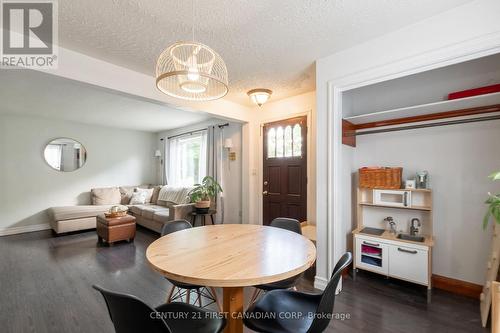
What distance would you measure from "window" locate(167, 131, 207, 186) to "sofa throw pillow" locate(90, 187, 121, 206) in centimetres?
134

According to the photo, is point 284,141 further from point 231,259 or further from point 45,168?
point 45,168

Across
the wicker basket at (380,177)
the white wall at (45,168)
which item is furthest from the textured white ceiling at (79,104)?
the wicker basket at (380,177)

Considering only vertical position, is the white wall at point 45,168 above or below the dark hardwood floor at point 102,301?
above

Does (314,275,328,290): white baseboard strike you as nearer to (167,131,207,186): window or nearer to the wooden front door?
the wooden front door

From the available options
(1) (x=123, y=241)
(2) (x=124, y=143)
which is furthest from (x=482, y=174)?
(2) (x=124, y=143)

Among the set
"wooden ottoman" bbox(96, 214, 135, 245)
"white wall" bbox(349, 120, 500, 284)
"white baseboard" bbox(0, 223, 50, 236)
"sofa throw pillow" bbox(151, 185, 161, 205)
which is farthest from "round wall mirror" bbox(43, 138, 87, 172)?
"white wall" bbox(349, 120, 500, 284)

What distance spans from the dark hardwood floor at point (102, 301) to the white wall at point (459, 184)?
14.6 inches

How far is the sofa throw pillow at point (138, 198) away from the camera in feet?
18.5

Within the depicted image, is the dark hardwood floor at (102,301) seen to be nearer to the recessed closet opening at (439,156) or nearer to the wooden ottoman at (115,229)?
the recessed closet opening at (439,156)

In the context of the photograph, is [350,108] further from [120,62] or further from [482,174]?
[120,62]

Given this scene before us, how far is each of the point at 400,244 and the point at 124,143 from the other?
6663 mm

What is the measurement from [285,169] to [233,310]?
2.66 m

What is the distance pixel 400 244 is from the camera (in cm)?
234

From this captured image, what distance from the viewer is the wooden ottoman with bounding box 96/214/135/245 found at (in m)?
3.88
